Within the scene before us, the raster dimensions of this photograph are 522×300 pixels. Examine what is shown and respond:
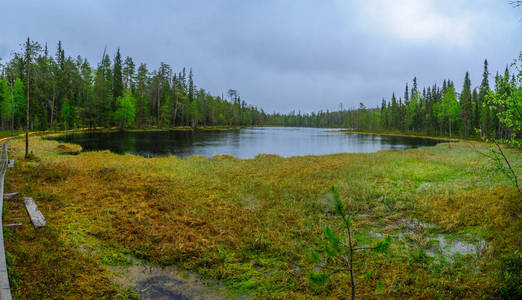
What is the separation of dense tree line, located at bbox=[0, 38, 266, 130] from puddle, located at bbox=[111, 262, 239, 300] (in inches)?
2006

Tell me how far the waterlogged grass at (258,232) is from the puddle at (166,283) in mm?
275

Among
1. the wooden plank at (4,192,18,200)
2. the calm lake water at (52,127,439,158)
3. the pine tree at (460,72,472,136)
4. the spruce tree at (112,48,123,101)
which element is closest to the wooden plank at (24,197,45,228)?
the wooden plank at (4,192,18,200)

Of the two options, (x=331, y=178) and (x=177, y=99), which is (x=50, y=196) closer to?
(x=331, y=178)

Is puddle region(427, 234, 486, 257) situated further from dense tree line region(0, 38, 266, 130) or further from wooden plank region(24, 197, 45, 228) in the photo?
dense tree line region(0, 38, 266, 130)

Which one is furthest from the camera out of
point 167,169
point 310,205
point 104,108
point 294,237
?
point 104,108

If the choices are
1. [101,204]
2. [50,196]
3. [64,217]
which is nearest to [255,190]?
[101,204]

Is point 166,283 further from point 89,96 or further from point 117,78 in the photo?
point 117,78

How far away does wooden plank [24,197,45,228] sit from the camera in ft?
26.0

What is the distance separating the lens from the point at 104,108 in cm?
7631

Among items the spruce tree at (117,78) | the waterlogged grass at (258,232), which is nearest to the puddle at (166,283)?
the waterlogged grass at (258,232)

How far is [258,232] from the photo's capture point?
8.50 m

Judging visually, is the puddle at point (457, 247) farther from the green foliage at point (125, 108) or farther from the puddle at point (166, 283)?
the green foliage at point (125, 108)

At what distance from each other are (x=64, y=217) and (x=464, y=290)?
11384mm

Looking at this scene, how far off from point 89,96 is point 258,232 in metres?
80.0
